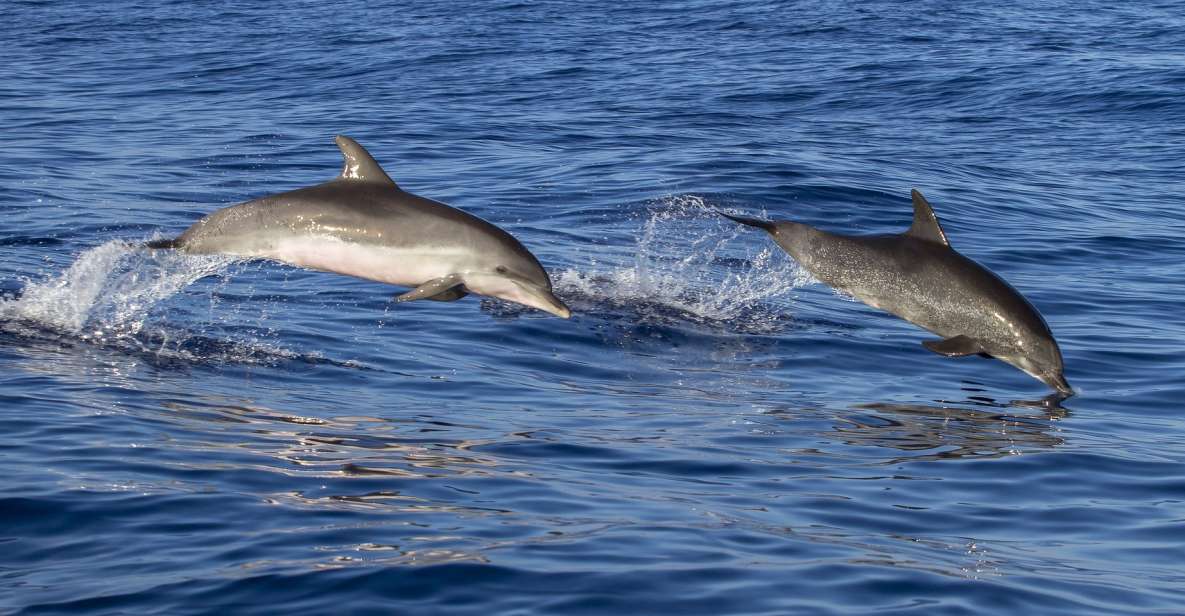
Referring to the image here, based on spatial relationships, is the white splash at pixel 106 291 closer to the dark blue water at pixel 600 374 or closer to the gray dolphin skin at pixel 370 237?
the dark blue water at pixel 600 374

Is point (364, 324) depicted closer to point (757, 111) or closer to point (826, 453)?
point (826, 453)

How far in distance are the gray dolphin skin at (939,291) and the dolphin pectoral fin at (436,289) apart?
191 cm

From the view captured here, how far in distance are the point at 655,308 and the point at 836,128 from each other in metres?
11.4

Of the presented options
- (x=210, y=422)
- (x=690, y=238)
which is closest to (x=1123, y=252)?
(x=690, y=238)

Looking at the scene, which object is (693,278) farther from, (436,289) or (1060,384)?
(436,289)

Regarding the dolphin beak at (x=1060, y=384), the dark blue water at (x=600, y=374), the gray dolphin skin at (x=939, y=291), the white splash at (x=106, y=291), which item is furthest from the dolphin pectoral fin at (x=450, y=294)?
the dolphin beak at (x=1060, y=384)

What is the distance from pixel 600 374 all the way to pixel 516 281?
4.62 ft

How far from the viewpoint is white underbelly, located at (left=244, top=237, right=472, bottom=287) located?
9.00 m

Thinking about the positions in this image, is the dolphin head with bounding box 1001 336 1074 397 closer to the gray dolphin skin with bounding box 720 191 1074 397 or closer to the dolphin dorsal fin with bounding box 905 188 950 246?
the gray dolphin skin with bounding box 720 191 1074 397

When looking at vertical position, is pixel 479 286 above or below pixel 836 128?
above

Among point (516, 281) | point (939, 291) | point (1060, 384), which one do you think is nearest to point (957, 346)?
point (939, 291)

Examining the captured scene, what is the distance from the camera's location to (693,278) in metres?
13.8

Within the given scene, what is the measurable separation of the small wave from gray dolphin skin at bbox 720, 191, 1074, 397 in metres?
2.00

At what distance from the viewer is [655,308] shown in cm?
1234
